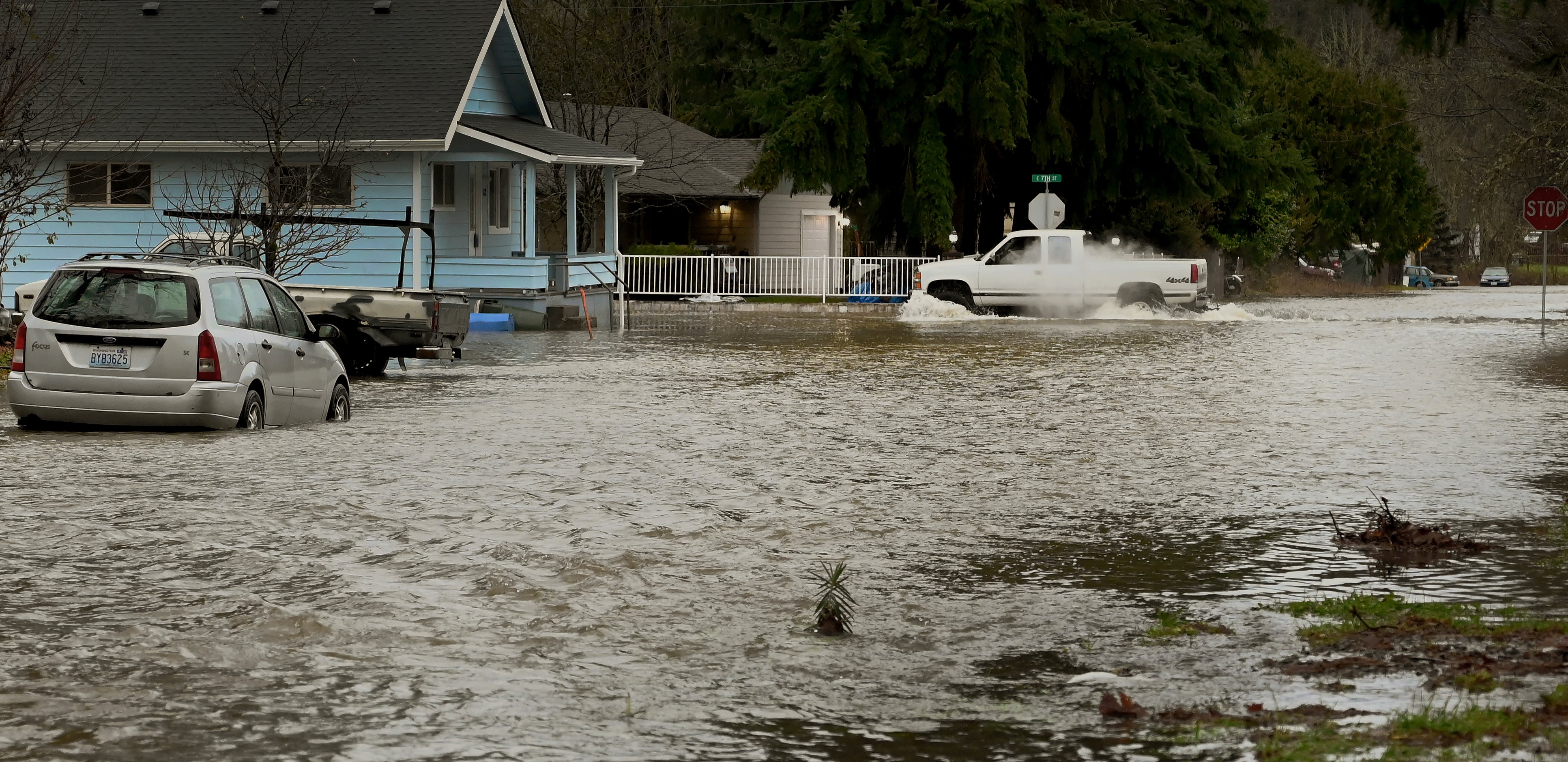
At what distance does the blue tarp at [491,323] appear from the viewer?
1369 inches

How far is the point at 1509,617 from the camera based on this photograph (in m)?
8.48

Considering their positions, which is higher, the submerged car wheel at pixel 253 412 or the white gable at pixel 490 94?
the white gable at pixel 490 94

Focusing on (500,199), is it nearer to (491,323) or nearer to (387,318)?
(491,323)

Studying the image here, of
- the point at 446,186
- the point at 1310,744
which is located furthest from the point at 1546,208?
the point at 1310,744

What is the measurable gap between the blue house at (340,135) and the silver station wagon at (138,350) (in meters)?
17.6

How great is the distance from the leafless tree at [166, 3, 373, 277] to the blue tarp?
2560mm

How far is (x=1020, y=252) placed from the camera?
41031mm

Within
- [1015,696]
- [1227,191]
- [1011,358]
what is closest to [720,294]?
[1227,191]

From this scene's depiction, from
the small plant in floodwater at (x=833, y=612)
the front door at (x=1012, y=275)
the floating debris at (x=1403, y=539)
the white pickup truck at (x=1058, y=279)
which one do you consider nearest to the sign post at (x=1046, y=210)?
the front door at (x=1012, y=275)

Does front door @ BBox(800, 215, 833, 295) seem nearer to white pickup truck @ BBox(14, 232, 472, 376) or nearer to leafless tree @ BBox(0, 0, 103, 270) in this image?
leafless tree @ BBox(0, 0, 103, 270)

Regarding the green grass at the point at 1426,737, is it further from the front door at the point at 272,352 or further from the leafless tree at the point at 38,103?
the leafless tree at the point at 38,103

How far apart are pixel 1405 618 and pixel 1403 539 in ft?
7.30

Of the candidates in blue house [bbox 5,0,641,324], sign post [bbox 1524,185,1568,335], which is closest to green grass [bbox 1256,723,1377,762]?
blue house [bbox 5,0,641,324]

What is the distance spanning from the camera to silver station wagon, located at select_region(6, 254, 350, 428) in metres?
15.3
